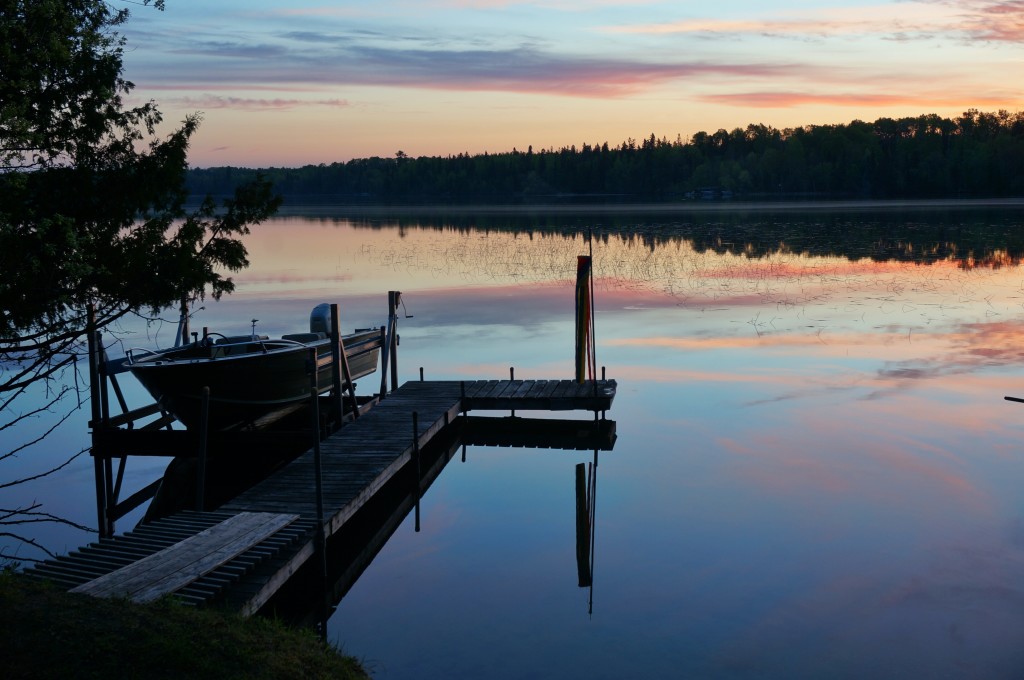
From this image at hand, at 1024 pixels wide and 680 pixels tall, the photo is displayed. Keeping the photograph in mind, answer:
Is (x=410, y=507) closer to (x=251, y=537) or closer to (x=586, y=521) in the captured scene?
(x=586, y=521)

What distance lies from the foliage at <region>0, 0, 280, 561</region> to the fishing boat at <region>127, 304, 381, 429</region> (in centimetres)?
113

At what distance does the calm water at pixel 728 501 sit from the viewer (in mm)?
9398

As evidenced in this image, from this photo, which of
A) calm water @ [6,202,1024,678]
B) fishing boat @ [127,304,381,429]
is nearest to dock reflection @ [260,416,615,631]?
calm water @ [6,202,1024,678]

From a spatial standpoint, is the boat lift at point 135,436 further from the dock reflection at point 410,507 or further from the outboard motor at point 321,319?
the outboard motor at point 321,319

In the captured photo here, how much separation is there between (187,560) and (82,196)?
6677 mm

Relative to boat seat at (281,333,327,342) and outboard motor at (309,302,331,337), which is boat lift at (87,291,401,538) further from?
outboard motor at (309,302,331,337)

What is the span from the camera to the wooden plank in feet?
28.2

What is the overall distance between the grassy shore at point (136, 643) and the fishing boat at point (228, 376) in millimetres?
6454

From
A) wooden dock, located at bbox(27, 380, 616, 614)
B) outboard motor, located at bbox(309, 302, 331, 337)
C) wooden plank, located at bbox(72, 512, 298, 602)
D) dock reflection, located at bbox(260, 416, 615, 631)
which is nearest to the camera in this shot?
wooden plank, located at bbox(72, 512, 298, 602)

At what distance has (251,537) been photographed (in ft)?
33.0

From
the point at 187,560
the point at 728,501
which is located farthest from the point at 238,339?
the point at 728,501

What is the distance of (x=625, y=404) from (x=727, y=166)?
14761 centimetres

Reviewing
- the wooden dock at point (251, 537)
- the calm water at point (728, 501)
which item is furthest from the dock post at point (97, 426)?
the wooden dock at point (251, 537)

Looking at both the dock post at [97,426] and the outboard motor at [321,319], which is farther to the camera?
the outboard motor at [321,319]
